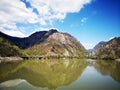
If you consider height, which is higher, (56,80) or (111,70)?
(111,70)

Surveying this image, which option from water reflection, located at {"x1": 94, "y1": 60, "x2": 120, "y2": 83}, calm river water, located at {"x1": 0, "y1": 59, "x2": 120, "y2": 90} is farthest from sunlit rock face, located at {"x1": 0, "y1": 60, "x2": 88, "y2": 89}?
water reflection, located at {"x1": 94, "y1": 60, "x2": 120, "y2": 83}

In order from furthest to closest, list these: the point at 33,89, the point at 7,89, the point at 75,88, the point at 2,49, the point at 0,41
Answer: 1. the point at 0,41
2. the point at 2,49
3. the point at 75,88
4. the point at 33,89
5. the point at 7,89

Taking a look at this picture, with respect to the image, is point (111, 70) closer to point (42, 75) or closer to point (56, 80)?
point (42, 75)

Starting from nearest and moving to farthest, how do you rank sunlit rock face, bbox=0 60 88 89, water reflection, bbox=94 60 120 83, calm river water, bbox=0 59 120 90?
calm river water, bbox=0 59 120 90 → sunlit rock face, bbox=0 60 88 89 → water reflection, bbox=94 60 120 83

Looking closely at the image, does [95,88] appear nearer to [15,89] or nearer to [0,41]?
[15,89]

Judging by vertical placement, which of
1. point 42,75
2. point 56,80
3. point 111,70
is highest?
point 111,70

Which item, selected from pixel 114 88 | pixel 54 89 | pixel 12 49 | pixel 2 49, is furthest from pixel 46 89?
pixel 12 49

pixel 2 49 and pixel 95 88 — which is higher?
pixel 2 49

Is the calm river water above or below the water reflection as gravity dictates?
below

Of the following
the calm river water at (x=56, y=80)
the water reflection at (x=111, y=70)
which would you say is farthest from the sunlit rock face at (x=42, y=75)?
the water reflection at (x=111, y=70)

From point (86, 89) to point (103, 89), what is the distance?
12.9 ft

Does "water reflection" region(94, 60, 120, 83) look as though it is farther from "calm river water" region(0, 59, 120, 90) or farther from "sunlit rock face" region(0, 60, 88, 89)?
"sunlit rock face" region(0, 60, 88, 89)

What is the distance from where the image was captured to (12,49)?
194125mm

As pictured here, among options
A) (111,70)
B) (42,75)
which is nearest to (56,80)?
(42,75)
